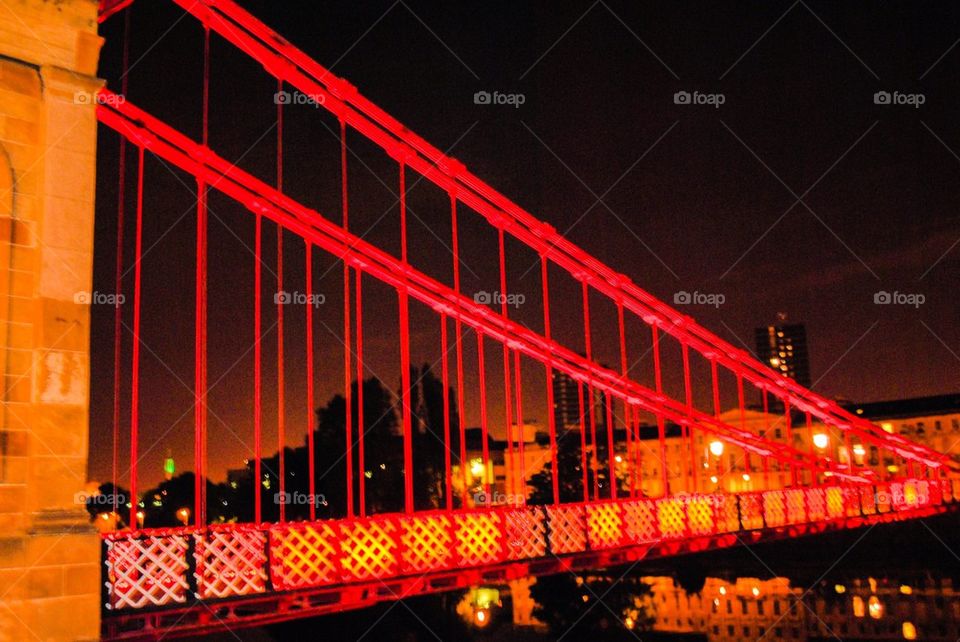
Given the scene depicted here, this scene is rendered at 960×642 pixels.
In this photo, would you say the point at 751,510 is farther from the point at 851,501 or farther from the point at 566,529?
the point at 566,529

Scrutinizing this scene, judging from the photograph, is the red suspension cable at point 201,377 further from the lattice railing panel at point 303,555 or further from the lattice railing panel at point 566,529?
the lattice railing panel at point 566,529

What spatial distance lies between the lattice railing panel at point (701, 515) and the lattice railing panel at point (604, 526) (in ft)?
9.29

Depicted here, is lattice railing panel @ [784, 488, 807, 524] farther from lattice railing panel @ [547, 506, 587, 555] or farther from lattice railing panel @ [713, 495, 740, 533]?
lattice railing panel @ [547, 506, 587, 555]

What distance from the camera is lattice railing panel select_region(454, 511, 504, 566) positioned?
15.2 m

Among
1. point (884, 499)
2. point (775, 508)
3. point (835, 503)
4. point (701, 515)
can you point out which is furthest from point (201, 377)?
point (884, 499)

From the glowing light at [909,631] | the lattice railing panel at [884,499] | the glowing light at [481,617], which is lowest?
the glowing light at [909,631]

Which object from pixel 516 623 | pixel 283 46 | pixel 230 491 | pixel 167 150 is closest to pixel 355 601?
pixel 167 150

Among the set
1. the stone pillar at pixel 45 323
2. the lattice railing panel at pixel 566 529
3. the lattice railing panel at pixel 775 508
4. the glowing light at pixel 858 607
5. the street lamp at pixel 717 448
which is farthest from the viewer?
the glowing light at pixel 858 607

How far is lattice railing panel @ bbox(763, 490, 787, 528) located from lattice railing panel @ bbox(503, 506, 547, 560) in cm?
949

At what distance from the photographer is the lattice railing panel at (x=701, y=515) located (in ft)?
70.1

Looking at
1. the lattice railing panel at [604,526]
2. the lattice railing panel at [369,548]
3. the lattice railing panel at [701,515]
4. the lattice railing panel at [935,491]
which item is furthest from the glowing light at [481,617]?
the lattice railing panel at [369,548]

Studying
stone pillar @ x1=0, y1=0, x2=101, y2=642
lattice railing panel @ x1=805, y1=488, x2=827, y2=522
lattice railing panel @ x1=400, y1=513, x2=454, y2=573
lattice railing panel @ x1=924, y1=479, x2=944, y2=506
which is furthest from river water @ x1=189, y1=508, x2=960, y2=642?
stone pillar @ x1=0, y1=0, x2=101, y2=642

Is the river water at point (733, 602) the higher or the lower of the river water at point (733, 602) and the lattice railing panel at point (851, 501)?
the lower

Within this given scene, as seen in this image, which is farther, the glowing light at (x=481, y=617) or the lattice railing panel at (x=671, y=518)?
the glowing light at (x=481, y=617)
